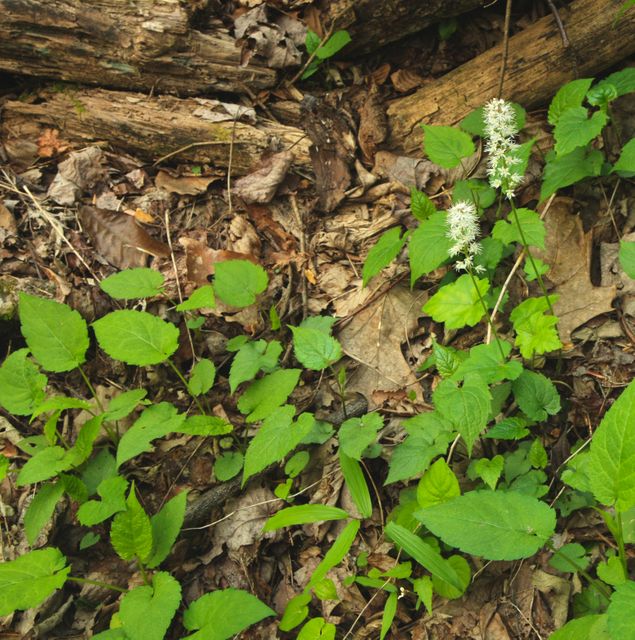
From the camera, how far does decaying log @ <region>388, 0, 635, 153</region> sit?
2.79 meters

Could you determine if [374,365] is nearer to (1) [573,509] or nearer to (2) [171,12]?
(1) [573,509]

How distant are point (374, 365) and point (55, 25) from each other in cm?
273

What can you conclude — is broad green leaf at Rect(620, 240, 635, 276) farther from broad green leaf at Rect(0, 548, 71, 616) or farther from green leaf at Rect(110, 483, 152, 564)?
broad green leaf at Rect(0, 548, 71, 616)

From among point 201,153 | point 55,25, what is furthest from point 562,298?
point 55,25

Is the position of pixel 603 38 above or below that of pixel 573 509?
above

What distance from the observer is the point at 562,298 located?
2.67 m

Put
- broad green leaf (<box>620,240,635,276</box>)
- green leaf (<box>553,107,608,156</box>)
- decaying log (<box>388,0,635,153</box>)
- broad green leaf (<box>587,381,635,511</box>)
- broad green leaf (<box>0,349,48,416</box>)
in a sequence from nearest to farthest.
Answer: broad green leaf (<box>587,381,635,511</box>)
broad green leaf (<box>620,240,635,276</box>)
green leaf (<box>553,107,608,156</box>)
broad green leaf (<box>0,349,48,416</box>)
decaying log (<box>388,0,635,153</box>)

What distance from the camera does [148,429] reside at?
243 centimetres

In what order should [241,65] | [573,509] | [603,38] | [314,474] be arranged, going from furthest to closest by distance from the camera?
[241,65]
[603,38]
[314,474]
[573,509]

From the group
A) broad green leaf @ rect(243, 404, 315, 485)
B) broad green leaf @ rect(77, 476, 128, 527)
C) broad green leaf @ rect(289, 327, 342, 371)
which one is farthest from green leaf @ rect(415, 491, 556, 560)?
broad green leaf @ rect(77, 476, 128, 527)

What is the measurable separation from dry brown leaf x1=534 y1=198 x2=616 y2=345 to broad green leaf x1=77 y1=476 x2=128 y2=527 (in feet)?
7.17

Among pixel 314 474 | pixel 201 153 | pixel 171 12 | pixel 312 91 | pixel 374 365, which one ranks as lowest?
pixel 314 474

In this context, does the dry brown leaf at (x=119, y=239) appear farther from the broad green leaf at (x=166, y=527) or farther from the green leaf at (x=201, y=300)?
the broad green leaf at (x=166, y=527)

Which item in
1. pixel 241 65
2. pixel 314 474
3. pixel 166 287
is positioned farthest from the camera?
pixel 241 65
